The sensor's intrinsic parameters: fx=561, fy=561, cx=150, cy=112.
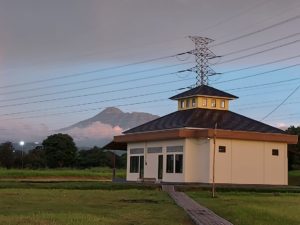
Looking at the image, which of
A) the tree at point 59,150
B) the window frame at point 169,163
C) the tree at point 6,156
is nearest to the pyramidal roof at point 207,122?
the window frame at point 169,163

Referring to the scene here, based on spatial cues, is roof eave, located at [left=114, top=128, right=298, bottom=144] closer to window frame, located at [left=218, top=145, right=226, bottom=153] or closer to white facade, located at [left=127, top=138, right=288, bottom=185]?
white facade, located at [left=127, top=138, right=288, bottom=185]

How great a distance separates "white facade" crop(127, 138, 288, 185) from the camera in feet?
140

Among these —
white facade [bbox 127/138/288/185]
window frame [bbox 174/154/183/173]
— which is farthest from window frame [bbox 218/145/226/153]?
window frame [bbox 174/154/183/173]

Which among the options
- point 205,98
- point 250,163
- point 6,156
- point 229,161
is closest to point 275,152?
point 250,163

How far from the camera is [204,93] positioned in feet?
158

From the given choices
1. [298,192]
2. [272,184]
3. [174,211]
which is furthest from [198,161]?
[174,211]

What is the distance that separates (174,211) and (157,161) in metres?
27.6

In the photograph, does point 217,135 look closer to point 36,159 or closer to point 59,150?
point 36,159

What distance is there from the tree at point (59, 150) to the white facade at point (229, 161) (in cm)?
6055

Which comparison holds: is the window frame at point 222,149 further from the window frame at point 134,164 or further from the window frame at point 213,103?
the window frame at point 134,164

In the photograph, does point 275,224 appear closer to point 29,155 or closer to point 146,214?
point 146,214

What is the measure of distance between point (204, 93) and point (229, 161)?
7683mm

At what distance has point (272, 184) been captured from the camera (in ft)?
145

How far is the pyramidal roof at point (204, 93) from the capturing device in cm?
4822
